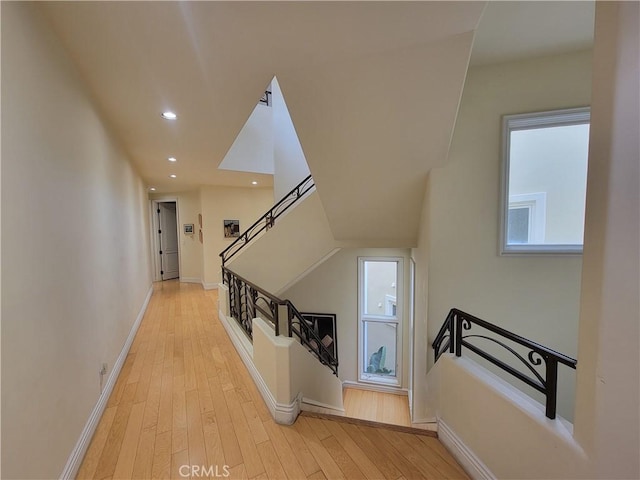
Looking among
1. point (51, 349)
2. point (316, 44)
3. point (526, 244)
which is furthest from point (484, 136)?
point (51, 349)

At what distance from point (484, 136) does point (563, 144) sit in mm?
706

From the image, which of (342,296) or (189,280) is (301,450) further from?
(189,280)

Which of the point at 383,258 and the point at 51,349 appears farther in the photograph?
the point at 383,258

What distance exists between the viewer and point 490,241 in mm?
2465

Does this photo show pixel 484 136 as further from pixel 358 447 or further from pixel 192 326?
pixel 192 326

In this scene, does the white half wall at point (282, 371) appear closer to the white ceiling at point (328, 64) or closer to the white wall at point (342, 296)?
the white ceiling at point (328, 64)

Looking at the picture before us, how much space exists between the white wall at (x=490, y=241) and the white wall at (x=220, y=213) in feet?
17.9

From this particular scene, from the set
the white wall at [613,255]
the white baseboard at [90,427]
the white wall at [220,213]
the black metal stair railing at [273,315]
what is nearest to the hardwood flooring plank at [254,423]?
the black metal stair railing at [273,315]

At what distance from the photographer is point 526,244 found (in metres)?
2.44

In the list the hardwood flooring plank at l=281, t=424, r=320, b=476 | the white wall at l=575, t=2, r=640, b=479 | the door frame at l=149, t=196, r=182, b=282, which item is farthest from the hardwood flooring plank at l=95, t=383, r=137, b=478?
the door frame at l=149, t=196, r=182, b=282

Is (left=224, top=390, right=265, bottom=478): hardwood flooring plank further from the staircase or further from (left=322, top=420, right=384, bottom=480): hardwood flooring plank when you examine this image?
(left=322, top=420, right=384, bottom=480): hardwood flooring plank

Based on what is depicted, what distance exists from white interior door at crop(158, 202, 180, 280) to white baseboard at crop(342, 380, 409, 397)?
5.93m

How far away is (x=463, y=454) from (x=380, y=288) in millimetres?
4088

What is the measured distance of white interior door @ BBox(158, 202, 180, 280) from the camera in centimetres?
777
